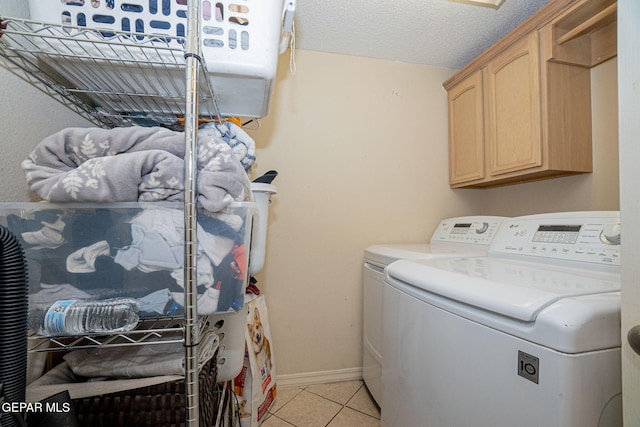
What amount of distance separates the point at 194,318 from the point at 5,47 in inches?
29.0

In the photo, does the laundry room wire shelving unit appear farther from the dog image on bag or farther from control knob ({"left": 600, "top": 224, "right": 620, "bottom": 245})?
control knob ({"left": 600, "top": 224, "right": 620, "bottom": 245})

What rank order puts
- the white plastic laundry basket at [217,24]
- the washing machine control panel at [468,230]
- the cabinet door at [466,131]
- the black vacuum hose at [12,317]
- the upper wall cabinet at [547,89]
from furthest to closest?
the cabinet door at [466,131] < the washing machine control panel at [468,230] < the upper wall cabinet at [547,89] < the white plastic laundry basket at [217,24] < the black vacuum hose at [12,317]

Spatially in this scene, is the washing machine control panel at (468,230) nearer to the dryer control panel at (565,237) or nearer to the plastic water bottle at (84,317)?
the dryer control panel at (565,237)

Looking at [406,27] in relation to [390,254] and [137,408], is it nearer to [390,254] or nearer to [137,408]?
[390,254]

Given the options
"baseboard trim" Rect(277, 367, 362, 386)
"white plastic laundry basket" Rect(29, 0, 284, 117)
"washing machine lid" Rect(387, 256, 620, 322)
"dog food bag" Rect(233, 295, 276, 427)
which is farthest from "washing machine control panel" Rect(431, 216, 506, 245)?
"white plastic laundry basket" Rect(29, 0, 284, 117)

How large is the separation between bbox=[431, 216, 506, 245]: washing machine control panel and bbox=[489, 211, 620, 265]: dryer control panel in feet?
0.53

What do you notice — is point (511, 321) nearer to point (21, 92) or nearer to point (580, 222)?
point (580, 222)

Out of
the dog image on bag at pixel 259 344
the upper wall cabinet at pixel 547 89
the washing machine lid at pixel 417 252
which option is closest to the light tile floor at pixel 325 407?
the dog image on bag at pixel 259 344

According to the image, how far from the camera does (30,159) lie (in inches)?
22.1

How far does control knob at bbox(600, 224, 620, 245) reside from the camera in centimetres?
86

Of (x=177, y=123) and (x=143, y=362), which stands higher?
(x=177, y=123)

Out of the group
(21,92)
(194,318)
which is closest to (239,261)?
(194,318)

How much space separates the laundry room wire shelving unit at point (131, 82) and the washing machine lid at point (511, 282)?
2.13ft

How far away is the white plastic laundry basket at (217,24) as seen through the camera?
66 centimetres
